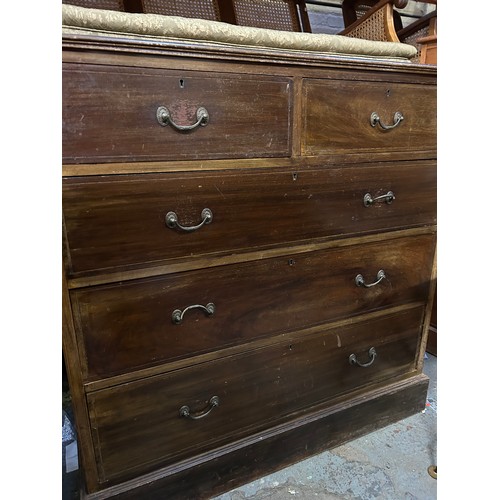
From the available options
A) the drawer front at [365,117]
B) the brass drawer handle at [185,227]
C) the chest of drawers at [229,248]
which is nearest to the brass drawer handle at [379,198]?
the chest of drawers at [229,248]

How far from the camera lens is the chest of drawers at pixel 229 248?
79 cm

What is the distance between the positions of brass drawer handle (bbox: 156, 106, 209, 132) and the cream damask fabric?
0.14 meters

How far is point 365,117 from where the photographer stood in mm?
1012

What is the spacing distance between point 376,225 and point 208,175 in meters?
0.52

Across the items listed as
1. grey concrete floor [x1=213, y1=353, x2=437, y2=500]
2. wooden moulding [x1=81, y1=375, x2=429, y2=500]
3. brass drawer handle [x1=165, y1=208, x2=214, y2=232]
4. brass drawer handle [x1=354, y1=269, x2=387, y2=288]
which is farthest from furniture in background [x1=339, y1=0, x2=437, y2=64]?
grey concrete floor [x1=213, y1=353, x2=437, y2=500]

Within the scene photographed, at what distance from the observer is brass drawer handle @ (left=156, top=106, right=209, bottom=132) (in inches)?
31.0

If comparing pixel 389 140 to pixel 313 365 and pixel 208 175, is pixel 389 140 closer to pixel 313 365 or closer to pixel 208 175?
pixel 208 175

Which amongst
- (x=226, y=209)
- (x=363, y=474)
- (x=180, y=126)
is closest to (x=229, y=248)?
(x=226, y=209)

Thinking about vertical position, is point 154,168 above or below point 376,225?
above

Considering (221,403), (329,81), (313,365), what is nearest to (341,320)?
(313,365)

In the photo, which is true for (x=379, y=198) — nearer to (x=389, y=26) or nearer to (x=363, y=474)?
(x=389, y=26)

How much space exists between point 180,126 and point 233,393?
2.23 feet

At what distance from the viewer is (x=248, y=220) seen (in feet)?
3.10

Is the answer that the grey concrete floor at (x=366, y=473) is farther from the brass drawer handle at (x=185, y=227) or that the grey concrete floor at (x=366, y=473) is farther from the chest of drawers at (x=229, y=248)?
the brass drawer handle at (x=185, y=227)
